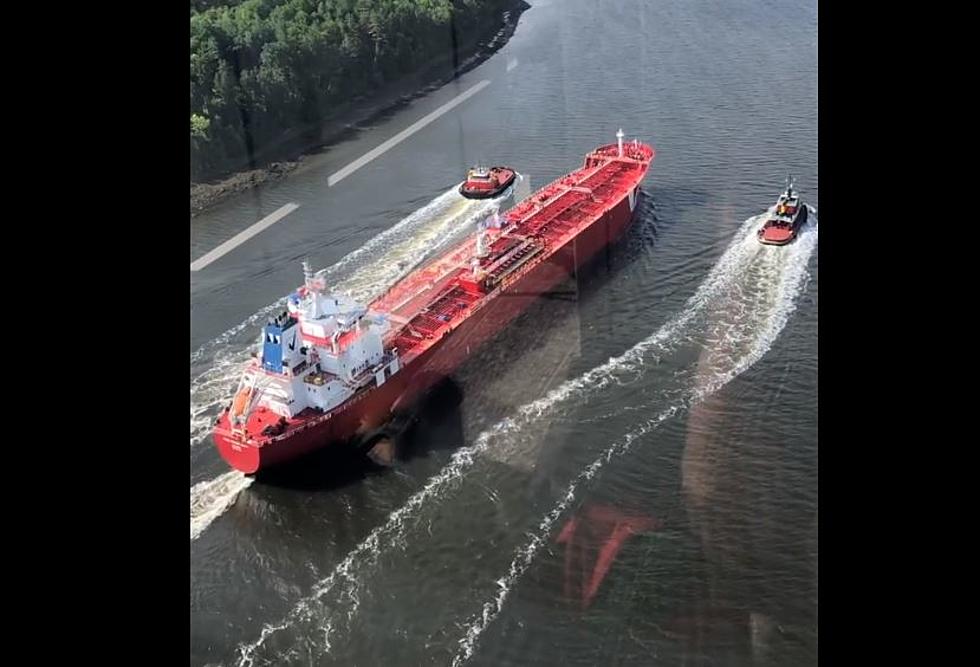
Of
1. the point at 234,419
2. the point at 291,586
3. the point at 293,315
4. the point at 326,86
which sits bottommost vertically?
the point at 291,586

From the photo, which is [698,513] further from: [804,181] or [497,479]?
[804,181]

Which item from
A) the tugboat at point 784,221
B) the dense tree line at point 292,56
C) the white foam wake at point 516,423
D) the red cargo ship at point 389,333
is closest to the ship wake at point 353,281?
the red cargo ship at point 389,333

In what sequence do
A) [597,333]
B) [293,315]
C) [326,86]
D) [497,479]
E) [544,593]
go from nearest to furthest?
[544,593], [497,479], [293,315], [597,333], [326,86]

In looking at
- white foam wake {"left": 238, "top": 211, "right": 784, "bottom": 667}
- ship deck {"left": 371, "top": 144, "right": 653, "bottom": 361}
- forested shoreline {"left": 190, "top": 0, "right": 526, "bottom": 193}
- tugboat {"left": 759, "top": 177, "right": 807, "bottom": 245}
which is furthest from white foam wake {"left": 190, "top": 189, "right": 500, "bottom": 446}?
tugboat {"left": 759, "top": 177, "right": 807, "bottom": 245}

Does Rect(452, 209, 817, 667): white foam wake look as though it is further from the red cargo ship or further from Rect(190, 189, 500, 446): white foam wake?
Rect(190, 189, 500, 446): white foam wake

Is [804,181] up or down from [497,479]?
up

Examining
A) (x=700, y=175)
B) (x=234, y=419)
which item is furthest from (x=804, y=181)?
(x=234, y=419)

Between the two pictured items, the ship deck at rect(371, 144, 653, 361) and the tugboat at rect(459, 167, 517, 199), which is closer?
the ship deck at rect(371, 144, 653, 361)

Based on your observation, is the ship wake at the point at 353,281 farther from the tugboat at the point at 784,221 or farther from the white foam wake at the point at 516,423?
the tugboat at the point at 784,221
